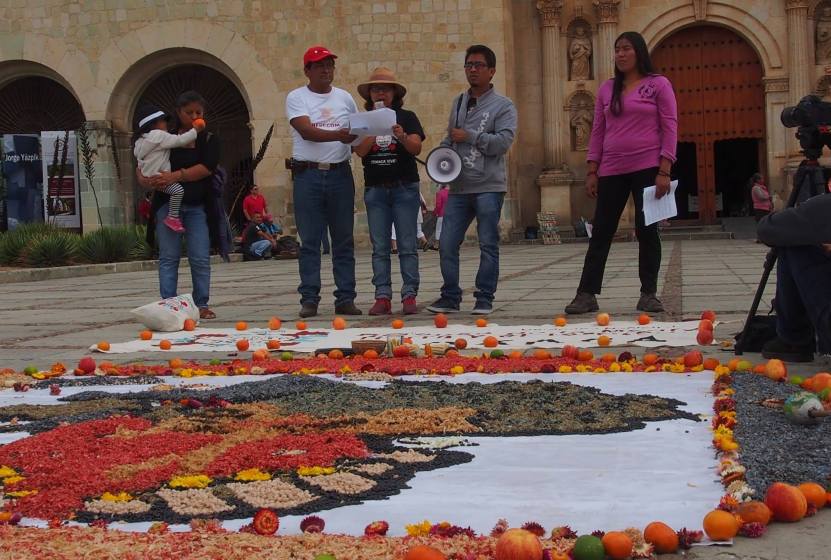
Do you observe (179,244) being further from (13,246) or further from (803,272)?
(13,246)

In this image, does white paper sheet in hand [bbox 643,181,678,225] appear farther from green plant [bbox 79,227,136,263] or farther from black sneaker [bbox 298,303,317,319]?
green plant [bbox 79,227,136,263]

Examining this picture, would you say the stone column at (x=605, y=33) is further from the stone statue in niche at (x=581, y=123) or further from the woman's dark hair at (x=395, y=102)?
the woman's dark hair at (x=395, y=102)

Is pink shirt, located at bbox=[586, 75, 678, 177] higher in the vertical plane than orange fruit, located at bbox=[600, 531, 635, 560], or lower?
higher

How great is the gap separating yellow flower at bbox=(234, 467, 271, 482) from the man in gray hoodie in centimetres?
454

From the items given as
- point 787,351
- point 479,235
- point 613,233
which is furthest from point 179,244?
point 787,351

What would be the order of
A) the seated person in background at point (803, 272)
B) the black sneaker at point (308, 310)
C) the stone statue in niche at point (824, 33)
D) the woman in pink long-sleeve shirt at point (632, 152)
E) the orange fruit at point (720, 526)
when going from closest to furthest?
the orange fruit at point (720, 526) → the seated person in background at point (803, 272) → the woman in pink long-sleeve shirt at point (632, 152) → the black sneaker at point (308, 310) → the stone statue in niche at point (824, 33)

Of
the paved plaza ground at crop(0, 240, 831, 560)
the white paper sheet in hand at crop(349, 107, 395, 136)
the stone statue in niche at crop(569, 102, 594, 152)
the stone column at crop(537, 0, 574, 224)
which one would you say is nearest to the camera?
the paved plaza ground at crop(0, 240, 831, 560)

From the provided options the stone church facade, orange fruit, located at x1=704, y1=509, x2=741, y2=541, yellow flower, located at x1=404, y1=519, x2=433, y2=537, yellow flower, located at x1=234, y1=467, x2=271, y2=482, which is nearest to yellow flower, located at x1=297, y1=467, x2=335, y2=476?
yellow flower, located at x1=234, y1=467, x2=271, y2=482

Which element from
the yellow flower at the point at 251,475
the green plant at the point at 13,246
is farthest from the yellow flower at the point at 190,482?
the green plant at the point at 13,246

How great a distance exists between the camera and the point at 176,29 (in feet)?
70.2

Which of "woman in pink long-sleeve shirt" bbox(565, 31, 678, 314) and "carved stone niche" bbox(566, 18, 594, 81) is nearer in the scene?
"woman in pink long-sleeve shirt" bbox(565, 31, 678, 314)

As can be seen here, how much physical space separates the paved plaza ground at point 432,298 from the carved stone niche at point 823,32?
7.18 m

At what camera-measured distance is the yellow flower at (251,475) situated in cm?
277

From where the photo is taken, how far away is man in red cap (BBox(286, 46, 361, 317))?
7.31 m
